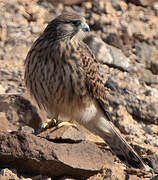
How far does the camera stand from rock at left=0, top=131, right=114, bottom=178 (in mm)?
5734

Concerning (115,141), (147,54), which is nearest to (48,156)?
(115,141)

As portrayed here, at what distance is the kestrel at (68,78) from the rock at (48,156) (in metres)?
0.82

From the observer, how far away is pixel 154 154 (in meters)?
7.03

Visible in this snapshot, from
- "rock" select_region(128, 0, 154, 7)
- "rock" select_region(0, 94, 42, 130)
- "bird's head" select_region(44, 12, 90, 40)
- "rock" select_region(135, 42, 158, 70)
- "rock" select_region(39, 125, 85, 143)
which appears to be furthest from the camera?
"rock" select_region(128, 0, 154, 7)

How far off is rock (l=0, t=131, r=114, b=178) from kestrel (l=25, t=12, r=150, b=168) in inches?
32.2

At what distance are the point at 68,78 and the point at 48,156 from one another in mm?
1275

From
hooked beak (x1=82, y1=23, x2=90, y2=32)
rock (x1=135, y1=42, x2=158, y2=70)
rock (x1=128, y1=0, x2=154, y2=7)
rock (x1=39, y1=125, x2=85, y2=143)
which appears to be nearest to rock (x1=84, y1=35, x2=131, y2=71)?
rock (x1=135, y1=42, x2=158, y2=70)

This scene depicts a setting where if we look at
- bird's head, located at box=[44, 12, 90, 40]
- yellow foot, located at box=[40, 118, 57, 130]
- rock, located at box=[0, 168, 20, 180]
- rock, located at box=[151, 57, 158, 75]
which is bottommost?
rock, located at box=[151, 57, 158, 75]

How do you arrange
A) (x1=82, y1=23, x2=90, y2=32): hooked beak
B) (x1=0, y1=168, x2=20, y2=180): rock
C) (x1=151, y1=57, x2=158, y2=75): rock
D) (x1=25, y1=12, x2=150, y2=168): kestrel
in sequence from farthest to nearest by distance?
(x1=151, y1=57, x2=158, y2=75): rock < (x1=82, y1=23, x2=90, y2=32): hooked beak < (x1=25, y1=12, x2=150, y2=168): kestrel < (x1=0, y1=168, x2=20, y2=180): rock

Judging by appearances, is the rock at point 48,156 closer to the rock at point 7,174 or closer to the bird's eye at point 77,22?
the rock at point 7,174

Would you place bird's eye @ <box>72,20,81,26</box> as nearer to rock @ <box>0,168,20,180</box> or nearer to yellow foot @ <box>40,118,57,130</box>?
yellow foot @ <box>40,118,57,130</box>

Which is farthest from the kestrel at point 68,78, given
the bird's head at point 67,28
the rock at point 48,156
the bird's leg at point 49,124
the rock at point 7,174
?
the rock at point 7,174

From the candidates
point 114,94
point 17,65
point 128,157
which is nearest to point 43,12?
point 17,65

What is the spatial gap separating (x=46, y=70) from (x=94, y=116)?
99 cm
